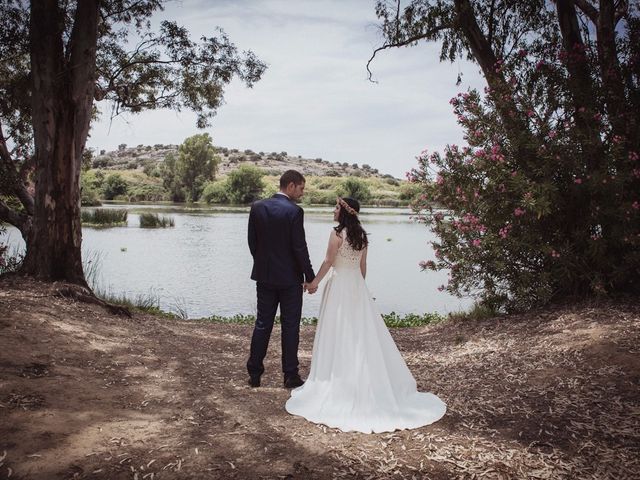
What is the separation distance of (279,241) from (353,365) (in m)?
1.38

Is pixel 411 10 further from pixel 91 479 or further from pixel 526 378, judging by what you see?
pixel 91 479

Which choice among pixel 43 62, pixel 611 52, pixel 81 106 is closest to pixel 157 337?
pixel 81 106

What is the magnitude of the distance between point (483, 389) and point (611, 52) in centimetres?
574

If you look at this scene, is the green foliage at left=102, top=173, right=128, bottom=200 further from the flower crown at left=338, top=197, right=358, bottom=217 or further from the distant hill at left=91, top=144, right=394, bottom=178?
the flower crown at left=338, top=197, right=358, bottom=217

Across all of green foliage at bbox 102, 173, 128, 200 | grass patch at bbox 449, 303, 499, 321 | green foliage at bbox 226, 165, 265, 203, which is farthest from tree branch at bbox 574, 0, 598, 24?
green foliage at bbox 102, 173, 128, 200

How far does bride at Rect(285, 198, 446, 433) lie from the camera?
434 centimetres

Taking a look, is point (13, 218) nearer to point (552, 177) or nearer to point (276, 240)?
point (276, 240)

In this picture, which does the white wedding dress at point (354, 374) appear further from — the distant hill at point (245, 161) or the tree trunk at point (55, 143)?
the distant hill at point (245, 161)

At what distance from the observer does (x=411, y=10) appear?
11047 mm

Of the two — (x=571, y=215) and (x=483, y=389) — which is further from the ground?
(x=571, y=215)

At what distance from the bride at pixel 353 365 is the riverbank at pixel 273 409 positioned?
0.66ft

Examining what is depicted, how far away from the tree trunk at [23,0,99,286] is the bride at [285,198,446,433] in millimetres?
5424

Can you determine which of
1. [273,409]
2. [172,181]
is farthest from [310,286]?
[172,181]

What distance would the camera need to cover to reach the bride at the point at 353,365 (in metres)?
4.34
